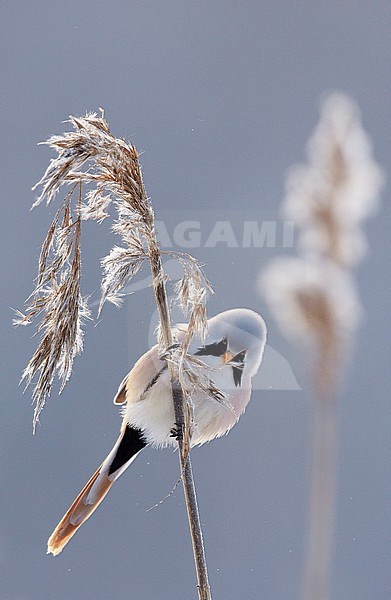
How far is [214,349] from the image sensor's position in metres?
0.68

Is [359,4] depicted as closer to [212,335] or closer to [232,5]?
[232,5]

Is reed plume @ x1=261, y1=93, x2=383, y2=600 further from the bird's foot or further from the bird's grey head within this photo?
the bird's foot

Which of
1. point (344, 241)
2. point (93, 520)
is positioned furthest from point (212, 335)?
point (93, 520)

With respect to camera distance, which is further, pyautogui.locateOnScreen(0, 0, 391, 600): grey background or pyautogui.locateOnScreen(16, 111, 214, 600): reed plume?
pyautogui.locateOnScreen(0, 0, 391, 600): grey background

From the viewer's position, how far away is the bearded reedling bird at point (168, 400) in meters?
0.67

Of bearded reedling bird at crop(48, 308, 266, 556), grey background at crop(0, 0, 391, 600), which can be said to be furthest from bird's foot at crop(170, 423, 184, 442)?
grey background at crop(0, 0, 391, 600)

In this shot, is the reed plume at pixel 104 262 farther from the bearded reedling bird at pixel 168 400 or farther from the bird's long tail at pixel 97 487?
the bird's long tail at pixel 97 487

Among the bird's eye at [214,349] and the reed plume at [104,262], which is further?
the bird's eye at [214,349]

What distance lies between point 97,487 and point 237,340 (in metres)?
0.24

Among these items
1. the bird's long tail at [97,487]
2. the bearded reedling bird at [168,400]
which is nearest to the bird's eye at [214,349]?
the bearded reedling bird at [168,400]

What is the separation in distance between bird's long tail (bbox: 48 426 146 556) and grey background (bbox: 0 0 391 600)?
31mm

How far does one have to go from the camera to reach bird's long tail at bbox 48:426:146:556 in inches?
29.5

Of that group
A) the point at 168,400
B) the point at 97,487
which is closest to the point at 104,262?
the point at 168,400

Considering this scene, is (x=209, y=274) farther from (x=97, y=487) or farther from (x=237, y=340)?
(x=97, y=487)
